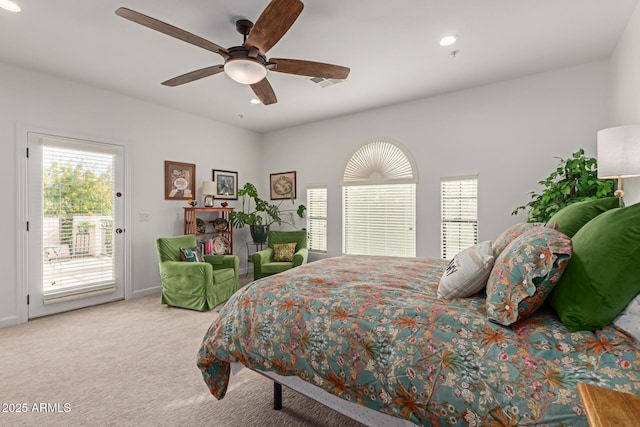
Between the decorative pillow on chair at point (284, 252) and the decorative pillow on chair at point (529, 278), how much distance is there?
3.79m

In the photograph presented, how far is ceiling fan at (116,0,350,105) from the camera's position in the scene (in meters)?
1.85

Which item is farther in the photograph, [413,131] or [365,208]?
[365,208]

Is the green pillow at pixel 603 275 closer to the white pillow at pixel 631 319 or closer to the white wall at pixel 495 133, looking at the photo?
the white pillow at pixel 631 319

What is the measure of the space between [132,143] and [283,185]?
2596 millimetres

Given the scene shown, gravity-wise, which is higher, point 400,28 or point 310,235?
point 400,28

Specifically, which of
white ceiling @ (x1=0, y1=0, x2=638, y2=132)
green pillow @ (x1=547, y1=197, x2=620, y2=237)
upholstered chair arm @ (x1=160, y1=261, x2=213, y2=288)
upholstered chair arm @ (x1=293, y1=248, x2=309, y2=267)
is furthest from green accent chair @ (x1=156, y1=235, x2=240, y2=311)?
green pillow @ (x1=547, y1=197, x2=620, y2=237)

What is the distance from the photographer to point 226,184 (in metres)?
5.58

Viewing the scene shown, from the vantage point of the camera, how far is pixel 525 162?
11.9ft

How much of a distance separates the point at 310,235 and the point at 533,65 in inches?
158

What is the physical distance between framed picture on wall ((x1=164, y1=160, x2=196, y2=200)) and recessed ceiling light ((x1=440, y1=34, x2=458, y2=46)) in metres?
4.05

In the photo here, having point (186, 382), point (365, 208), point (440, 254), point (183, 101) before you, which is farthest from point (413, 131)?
point (186, 382)

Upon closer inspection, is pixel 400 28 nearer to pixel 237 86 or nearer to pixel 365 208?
pixel 237 86

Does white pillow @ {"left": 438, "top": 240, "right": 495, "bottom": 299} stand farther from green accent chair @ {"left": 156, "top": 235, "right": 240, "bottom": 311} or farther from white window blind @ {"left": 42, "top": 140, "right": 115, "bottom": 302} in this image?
white window blind @ {"left": 42, "top": 140, "right": 115, "bottom": 302}

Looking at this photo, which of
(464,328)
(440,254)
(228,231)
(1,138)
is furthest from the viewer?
(228,231)
